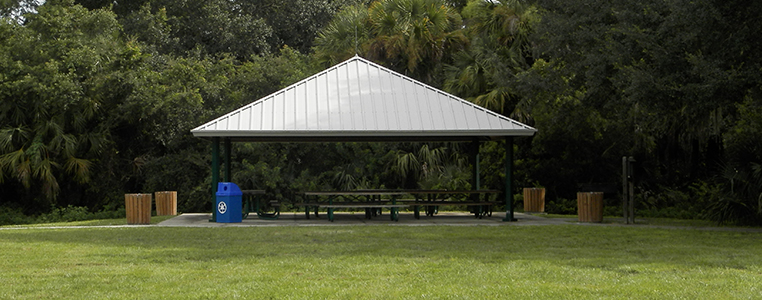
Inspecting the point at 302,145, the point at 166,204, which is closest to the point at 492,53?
the point at 302,145

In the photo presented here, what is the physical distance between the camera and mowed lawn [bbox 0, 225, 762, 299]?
26.7 feet

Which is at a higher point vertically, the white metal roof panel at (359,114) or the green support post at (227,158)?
the white metal roof panel at (359,114)

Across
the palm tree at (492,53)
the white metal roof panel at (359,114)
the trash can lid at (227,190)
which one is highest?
the palm tree at (492,53)

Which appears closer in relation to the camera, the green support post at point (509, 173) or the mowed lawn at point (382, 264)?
the mowed lawn at point (382, 264)

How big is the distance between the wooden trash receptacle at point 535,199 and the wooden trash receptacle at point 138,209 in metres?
10.7

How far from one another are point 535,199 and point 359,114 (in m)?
7.57

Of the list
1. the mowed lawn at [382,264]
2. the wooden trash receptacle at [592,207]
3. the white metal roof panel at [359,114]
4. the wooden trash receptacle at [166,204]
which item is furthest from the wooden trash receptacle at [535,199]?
the wooden trash receptacle at [166,204]

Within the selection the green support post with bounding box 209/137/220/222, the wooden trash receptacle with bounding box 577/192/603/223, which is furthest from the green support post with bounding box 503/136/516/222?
the green support post with bounding box 209/137/220/222

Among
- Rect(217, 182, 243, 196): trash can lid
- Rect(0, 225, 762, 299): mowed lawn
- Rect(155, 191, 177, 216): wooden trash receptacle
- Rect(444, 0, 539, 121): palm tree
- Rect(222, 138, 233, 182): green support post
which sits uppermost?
Rect(444, 0, 539, 121): palm tree

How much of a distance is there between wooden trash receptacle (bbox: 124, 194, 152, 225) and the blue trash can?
1482 mm

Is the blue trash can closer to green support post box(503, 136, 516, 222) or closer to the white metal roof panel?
the white metal roof panel

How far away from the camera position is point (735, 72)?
14477 millimetres

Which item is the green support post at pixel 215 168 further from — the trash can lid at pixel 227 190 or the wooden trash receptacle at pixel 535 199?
the wooden trash receptacle at pixel 535 199

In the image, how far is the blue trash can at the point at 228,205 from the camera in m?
17.8
